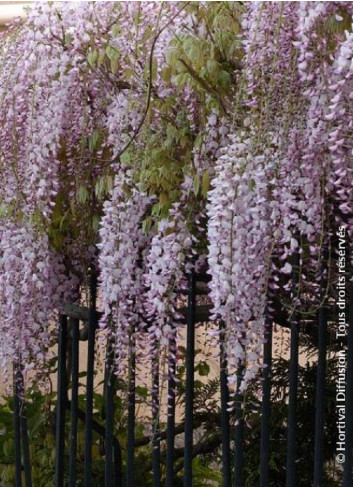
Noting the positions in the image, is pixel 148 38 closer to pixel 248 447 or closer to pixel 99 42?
pixel 99 42

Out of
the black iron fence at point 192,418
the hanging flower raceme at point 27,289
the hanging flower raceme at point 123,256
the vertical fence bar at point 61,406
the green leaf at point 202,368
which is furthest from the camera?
the green leaf at point 202,368

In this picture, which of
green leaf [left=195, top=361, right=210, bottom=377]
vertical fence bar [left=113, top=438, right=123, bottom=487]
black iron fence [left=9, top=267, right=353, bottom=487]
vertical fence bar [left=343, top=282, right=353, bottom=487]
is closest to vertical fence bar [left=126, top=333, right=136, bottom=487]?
black iron fence [left=9, top=267, right=353, bottom=487]

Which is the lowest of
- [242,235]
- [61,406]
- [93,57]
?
[61,406]

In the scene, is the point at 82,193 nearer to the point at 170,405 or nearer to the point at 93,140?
the point at 93,140

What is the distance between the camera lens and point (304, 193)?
5.94 ft

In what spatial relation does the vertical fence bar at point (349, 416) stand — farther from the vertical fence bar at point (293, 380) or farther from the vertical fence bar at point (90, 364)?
the vertical fence bar at point (90, 364)

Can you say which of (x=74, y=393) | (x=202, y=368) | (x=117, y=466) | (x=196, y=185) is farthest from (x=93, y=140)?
(x=202, y=368)

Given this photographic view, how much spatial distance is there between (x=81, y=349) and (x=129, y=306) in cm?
205

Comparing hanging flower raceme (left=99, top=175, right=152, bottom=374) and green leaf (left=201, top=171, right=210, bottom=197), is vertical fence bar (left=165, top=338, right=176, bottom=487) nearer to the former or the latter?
hanging flower raceme (left=99, top=175, right=152, bottom=374)

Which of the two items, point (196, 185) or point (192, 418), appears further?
point (192, 418)

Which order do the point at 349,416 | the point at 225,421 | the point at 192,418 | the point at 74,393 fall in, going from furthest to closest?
1. the point at 74,393
2. the point at 192,418
3. the point at 225,421
4. the point at 349,416

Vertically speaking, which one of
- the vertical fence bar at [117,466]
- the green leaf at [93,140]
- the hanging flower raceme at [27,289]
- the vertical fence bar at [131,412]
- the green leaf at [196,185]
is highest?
the green leaf at [93,140]

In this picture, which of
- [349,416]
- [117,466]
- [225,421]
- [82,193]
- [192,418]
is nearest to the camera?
[349,416]

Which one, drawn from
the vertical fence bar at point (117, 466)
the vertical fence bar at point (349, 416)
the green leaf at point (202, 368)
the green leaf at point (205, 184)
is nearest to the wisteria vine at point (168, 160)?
the green leaf at point (205, 184)
